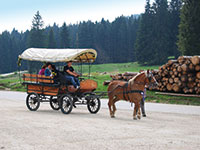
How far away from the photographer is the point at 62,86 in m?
15.0

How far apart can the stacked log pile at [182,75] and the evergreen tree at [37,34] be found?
63889 mm

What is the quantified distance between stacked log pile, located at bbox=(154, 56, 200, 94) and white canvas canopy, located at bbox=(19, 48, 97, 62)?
6843mm

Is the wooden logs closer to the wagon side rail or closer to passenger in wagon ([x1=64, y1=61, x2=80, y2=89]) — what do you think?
passenger in wagon ([x1=64, y1=61, x2=80, y2=89])

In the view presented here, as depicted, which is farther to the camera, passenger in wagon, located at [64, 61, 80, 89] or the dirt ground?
passenger in wagon, located at [64, 61, 80, 89]

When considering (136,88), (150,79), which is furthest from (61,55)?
(150,79)

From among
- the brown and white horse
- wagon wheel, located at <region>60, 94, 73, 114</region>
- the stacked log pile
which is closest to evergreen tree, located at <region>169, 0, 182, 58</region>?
the stacked log pile

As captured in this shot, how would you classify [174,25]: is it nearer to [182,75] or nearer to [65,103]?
[182,75]

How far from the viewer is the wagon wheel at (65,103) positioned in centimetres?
1409

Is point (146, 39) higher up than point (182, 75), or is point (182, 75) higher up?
point (146, 39)

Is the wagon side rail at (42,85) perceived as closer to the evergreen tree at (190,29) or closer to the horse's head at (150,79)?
the horse's head at (150,79)

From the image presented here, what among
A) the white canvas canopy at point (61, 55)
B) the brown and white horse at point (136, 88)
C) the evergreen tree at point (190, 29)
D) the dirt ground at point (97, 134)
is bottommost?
the dirt ground at point (97, 134)

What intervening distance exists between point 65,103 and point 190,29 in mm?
36401

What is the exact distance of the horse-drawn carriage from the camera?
14555 mm

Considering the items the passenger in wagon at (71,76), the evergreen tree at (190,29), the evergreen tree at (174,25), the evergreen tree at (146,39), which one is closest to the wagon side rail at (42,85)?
the passenger in wagon at (71,76)
